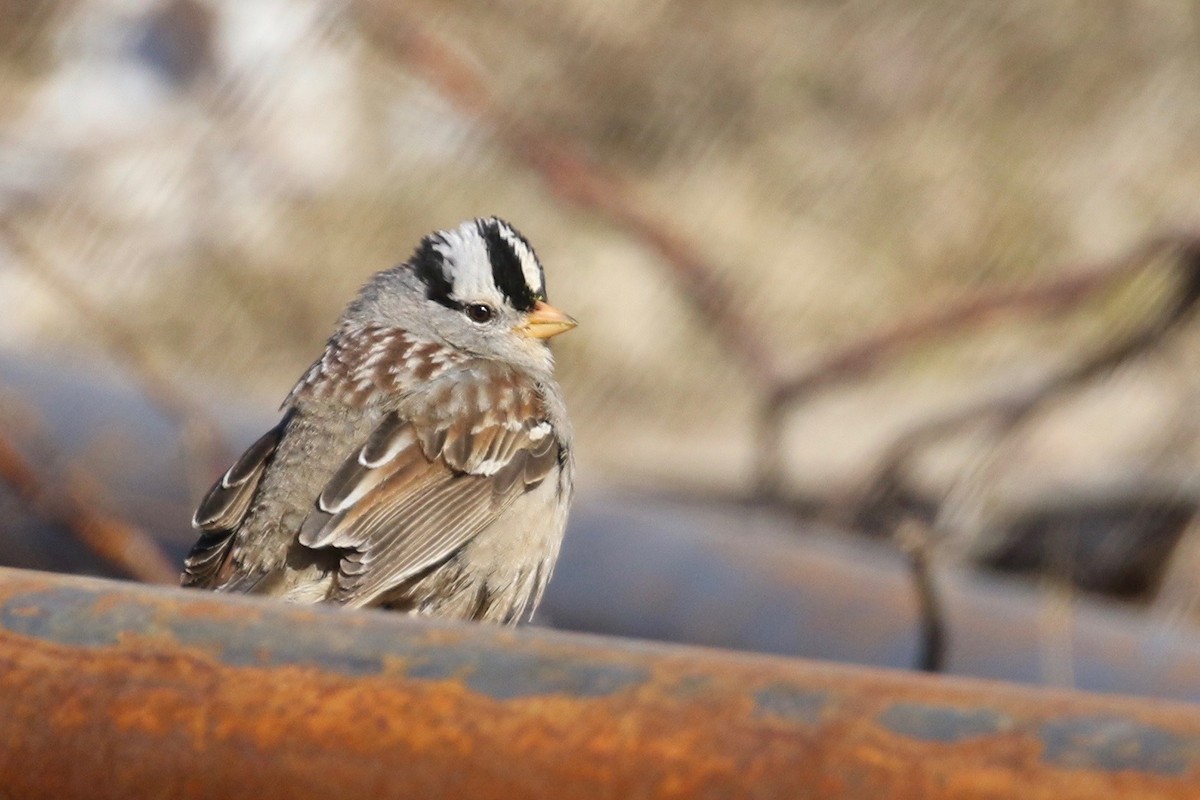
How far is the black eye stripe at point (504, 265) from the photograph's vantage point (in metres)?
3.06

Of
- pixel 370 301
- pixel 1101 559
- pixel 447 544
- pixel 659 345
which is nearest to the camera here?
pixel 447 544

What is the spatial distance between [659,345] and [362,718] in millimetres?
4909

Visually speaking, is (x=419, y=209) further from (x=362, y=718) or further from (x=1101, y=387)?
(x=362, y=718)

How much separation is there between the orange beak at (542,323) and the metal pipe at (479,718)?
173 cm

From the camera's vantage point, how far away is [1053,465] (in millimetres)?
5352

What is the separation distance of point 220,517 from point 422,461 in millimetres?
323

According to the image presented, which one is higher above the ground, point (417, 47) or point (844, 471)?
point (417, 47)

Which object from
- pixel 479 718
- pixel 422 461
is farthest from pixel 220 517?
pixel 479 718

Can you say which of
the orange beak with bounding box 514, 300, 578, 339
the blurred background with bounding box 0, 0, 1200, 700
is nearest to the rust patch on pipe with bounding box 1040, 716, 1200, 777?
the orange beak with bounding box 514, 300, 578, 339

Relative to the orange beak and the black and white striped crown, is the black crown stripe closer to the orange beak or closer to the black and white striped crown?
the black and white striped crown

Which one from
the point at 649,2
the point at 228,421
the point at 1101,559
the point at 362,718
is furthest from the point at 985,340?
the point at 362,718

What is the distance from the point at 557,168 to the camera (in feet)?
18.0

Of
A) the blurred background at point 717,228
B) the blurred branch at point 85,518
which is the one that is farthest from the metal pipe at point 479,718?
the blurred background at point 717,228

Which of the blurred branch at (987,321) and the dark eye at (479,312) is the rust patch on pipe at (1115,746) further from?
the blurred branch at (987,321)
